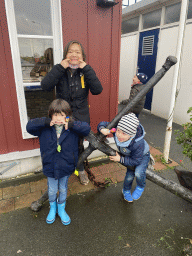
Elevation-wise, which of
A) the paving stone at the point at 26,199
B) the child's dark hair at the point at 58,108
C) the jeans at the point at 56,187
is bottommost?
the paving stone at the point at 26,199

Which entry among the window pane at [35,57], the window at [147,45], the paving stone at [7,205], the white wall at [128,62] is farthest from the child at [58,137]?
the white wall at [128,62]

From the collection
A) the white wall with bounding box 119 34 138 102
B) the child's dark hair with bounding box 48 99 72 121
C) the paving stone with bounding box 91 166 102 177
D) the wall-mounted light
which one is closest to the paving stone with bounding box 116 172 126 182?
the paving stone with bounding box 91 166 102 177

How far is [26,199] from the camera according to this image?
2.80 meters

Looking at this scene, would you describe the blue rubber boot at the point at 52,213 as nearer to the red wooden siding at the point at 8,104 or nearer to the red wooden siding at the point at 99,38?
the red wooden siding at the point at 8,104

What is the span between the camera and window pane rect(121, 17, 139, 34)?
7.13 metres

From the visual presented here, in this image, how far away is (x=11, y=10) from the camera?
2.61m

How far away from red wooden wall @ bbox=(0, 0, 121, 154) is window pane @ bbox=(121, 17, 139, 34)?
4.52 metres

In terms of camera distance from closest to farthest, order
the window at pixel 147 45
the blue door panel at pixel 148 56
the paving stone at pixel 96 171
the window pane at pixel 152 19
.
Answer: the paving stone at pixel 96 171
the window pane at pixel 152 19
the blue door panel at pixel 148 56
the window at pixel 147 45

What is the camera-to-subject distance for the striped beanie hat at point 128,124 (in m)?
1.99

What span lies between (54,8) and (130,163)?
2.46 metres

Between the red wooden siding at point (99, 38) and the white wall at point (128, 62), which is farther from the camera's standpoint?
the white wall at point (128, 62)

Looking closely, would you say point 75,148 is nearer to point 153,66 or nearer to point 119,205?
point 119,205

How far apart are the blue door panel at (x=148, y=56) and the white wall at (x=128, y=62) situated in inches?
12.2

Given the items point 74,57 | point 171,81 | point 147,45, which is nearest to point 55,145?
point 74,57
